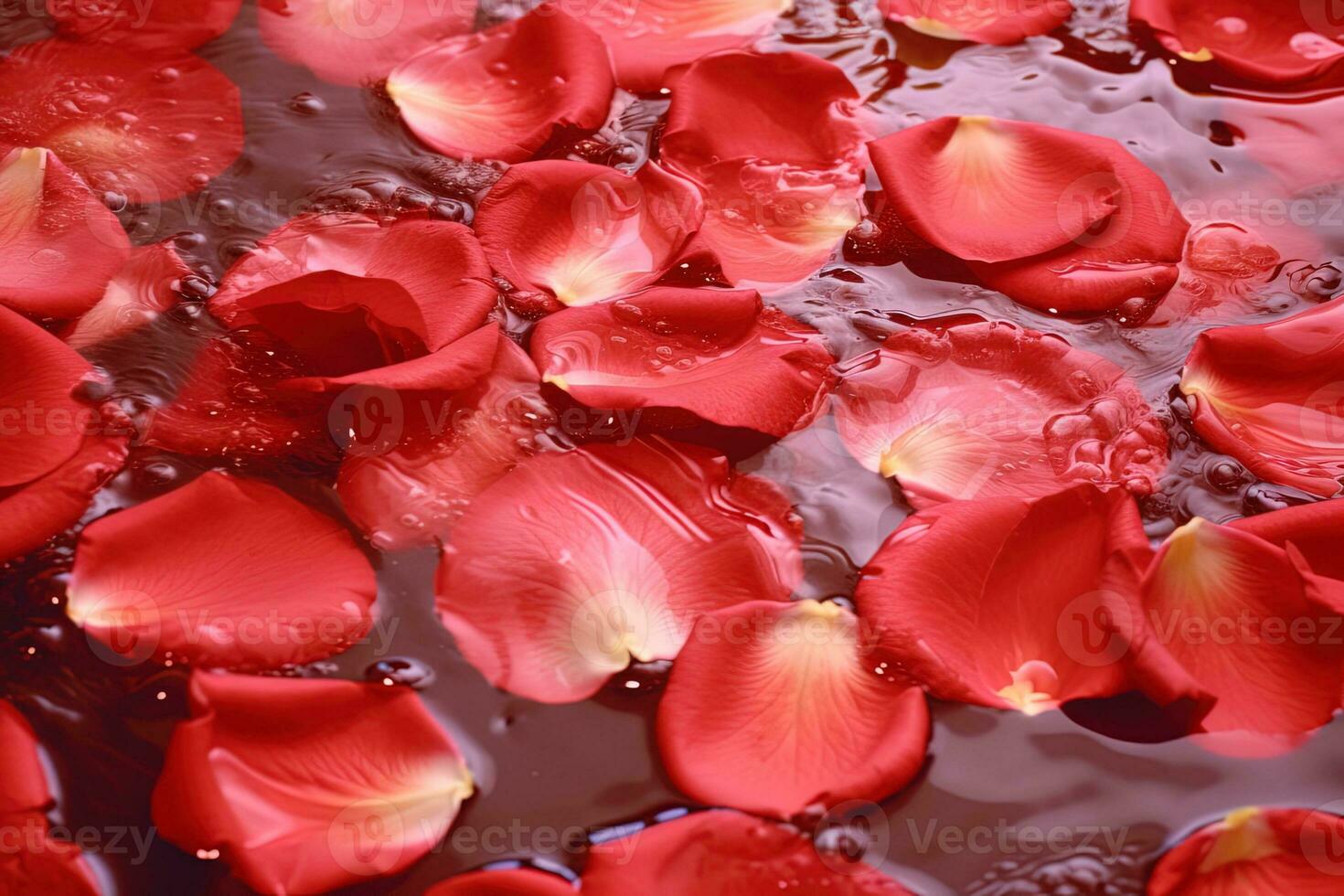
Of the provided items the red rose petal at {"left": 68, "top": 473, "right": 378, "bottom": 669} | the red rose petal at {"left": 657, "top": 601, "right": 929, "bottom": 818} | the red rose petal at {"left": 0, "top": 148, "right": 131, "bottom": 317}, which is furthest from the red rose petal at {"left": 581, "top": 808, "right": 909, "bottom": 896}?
the red rose petal at {"left": 0, "top": 148, "right": 131, "bottom": 317}

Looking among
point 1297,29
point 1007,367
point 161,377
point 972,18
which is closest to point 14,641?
point 161,377

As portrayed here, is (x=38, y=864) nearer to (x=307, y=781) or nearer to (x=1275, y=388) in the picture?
(x=307, y=781)

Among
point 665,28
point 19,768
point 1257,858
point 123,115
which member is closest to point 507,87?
point 665,28

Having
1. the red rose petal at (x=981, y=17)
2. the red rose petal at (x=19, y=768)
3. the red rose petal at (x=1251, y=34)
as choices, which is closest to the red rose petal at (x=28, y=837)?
the red rose petal at (x=19, y=768)

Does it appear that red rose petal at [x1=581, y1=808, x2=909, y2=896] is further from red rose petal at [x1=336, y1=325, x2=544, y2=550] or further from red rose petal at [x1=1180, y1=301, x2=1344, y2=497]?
red rose petal at [x1=1180, y1=301, x2=1344, y2=497]

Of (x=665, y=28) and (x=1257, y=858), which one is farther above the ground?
(x=665, y=28)
